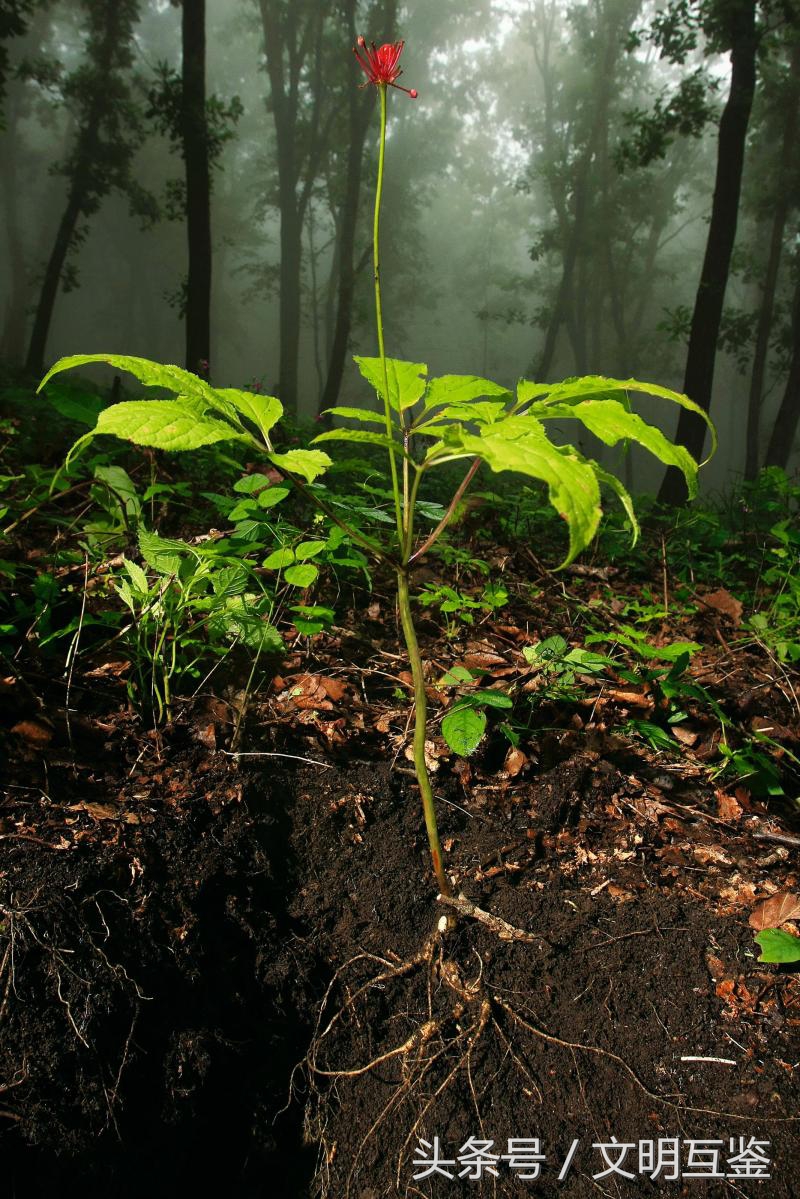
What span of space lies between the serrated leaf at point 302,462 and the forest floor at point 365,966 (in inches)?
34.2

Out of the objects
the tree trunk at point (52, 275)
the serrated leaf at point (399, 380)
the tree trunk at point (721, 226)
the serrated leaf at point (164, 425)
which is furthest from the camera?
the tree trunk at point (52, 275)

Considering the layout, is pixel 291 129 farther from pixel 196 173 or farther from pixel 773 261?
pixel 773 261

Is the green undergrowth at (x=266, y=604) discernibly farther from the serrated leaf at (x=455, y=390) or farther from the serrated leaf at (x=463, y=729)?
the serrated leaf at (x=455, y=390)

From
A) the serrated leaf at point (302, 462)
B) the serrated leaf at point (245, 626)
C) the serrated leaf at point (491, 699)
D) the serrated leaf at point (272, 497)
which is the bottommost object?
the serrated leaf at point (491, 699)

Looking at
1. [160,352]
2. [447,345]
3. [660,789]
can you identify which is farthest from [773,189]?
[447,345]

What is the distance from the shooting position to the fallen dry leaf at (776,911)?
1278 mm

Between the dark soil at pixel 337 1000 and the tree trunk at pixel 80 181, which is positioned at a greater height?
the tree trunk at pixel 80 181

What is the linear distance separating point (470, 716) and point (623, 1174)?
2.61ft

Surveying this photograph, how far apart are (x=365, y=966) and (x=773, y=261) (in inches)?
676

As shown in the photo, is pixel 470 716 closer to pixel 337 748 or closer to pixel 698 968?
pixel 337 748

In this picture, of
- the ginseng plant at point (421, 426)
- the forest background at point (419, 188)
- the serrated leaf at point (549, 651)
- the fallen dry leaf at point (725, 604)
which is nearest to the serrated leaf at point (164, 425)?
the ginseng plant at point (421, 426)

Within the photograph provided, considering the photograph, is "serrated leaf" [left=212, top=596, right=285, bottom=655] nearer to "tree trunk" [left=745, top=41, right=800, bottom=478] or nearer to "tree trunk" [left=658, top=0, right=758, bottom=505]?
"tree trunk" [left=658, top=0, right=758, bottom=505]

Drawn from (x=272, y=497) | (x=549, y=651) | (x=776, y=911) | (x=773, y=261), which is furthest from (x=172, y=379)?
(x=773, y=261)

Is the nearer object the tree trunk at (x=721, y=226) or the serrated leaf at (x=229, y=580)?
the serrated leaf at (x=229, y=580)
